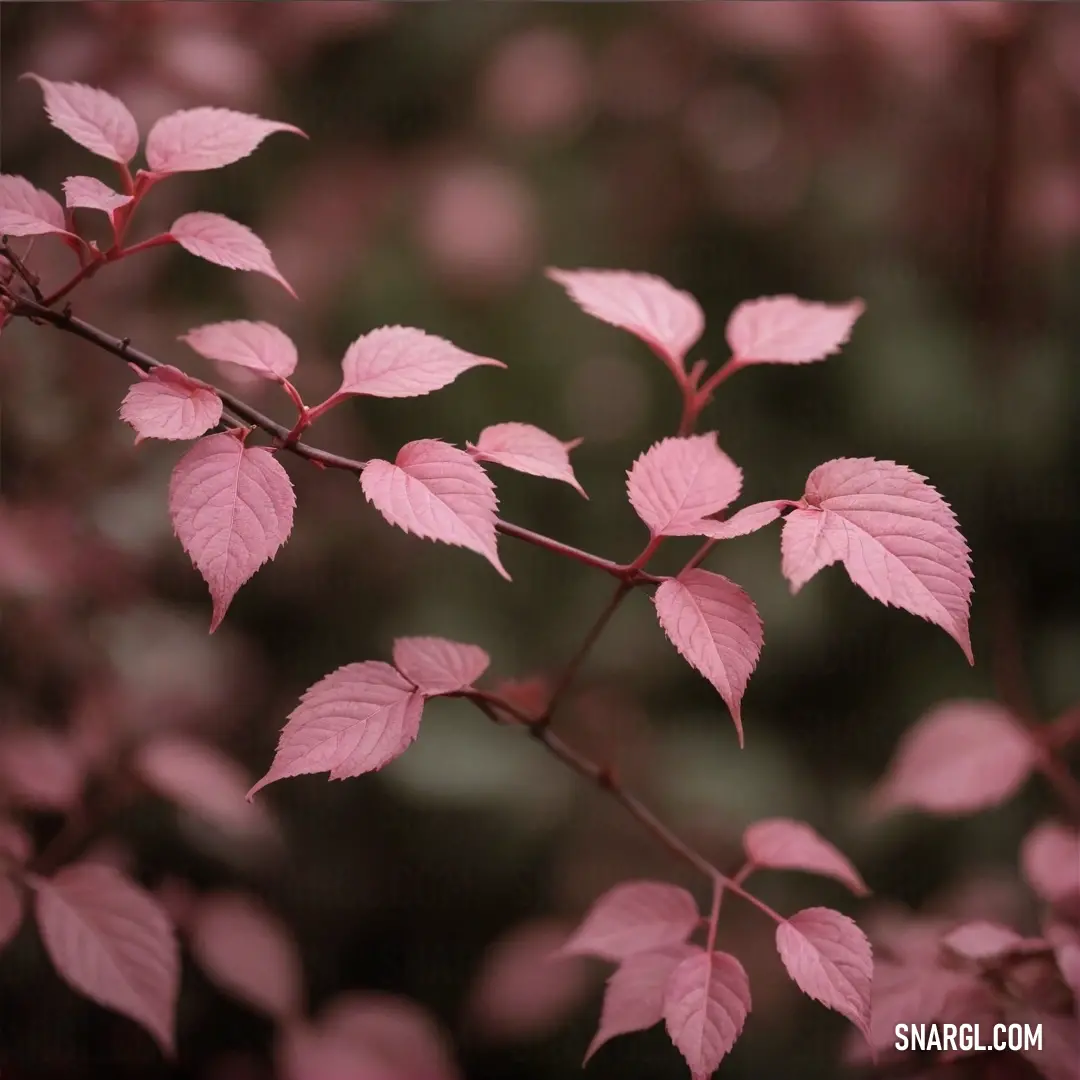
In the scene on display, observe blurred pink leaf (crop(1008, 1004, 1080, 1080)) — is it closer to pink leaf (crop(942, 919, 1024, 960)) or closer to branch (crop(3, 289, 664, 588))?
pink leaf (crop(942, 919, 1024, 960))

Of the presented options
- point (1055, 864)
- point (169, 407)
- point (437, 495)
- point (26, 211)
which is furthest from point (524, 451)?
point (1055, 864)

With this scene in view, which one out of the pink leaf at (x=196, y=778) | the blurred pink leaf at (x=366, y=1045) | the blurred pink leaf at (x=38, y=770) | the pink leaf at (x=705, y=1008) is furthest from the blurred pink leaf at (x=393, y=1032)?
the pink leaf at (x=705, y=1008)

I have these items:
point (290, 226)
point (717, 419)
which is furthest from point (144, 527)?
point (717, 419)

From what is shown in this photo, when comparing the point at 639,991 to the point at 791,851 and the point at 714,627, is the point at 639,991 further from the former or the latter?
the point at 714,627

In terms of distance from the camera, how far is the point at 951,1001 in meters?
0.60

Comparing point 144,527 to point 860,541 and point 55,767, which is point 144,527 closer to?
point 55,767

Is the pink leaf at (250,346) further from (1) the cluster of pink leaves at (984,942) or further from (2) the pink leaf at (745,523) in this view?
(1) the cluster of pink leaves at (984,942)

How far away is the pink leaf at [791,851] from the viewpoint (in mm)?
591

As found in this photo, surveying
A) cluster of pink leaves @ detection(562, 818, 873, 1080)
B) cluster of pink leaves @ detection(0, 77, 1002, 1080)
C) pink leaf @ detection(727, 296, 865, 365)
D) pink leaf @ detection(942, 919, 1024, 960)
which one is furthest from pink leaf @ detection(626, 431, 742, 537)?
pink leaf @ detection(942, 919, 1024, 960)

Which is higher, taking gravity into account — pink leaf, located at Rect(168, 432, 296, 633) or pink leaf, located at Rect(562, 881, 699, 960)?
pink leaf, located at Rect(168, 432, 296, 633)

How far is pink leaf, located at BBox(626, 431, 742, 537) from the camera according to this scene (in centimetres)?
47

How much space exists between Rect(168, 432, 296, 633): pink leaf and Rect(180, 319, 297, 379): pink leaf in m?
0.08

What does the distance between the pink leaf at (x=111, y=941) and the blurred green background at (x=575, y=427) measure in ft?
0.76

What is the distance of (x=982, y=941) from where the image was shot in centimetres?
59
